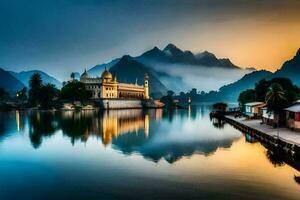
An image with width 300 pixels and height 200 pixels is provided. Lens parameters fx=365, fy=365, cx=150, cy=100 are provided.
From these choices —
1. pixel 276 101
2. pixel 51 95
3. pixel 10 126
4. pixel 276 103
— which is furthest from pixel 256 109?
pixel 51 95

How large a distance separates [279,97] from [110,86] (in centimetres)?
14042

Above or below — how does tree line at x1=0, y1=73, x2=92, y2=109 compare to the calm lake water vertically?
above

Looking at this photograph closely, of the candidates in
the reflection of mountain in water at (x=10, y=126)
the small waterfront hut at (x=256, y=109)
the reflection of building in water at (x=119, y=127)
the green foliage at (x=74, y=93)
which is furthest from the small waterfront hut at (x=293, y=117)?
the green foliage at (x=74, y=93)

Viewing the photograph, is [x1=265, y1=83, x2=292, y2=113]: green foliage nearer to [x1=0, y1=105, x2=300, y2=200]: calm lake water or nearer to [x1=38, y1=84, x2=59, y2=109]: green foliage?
[x1=0, y1=105, x2=300, y2=200]: calm lake water

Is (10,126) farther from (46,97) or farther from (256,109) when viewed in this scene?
(46,97)

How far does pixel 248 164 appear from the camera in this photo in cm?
3225

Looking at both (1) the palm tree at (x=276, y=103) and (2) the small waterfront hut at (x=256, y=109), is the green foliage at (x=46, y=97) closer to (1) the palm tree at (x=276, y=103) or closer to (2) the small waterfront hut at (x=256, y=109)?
(2) the small waterfront hut at (x=256, y=109)

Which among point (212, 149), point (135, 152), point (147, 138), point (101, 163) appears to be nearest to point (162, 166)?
point (101, 163)

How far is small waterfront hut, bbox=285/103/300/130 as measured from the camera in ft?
150

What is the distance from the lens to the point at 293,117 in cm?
4850

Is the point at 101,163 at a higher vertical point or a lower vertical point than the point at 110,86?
lower

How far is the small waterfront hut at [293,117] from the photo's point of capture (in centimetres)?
4584

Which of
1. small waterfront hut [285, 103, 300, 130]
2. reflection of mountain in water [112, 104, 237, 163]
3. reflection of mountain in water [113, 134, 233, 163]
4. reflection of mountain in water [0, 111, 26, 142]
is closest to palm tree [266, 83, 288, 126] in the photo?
small waterfront hut [285, 103, 300, 130]

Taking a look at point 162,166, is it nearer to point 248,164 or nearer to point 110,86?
point 248,164
